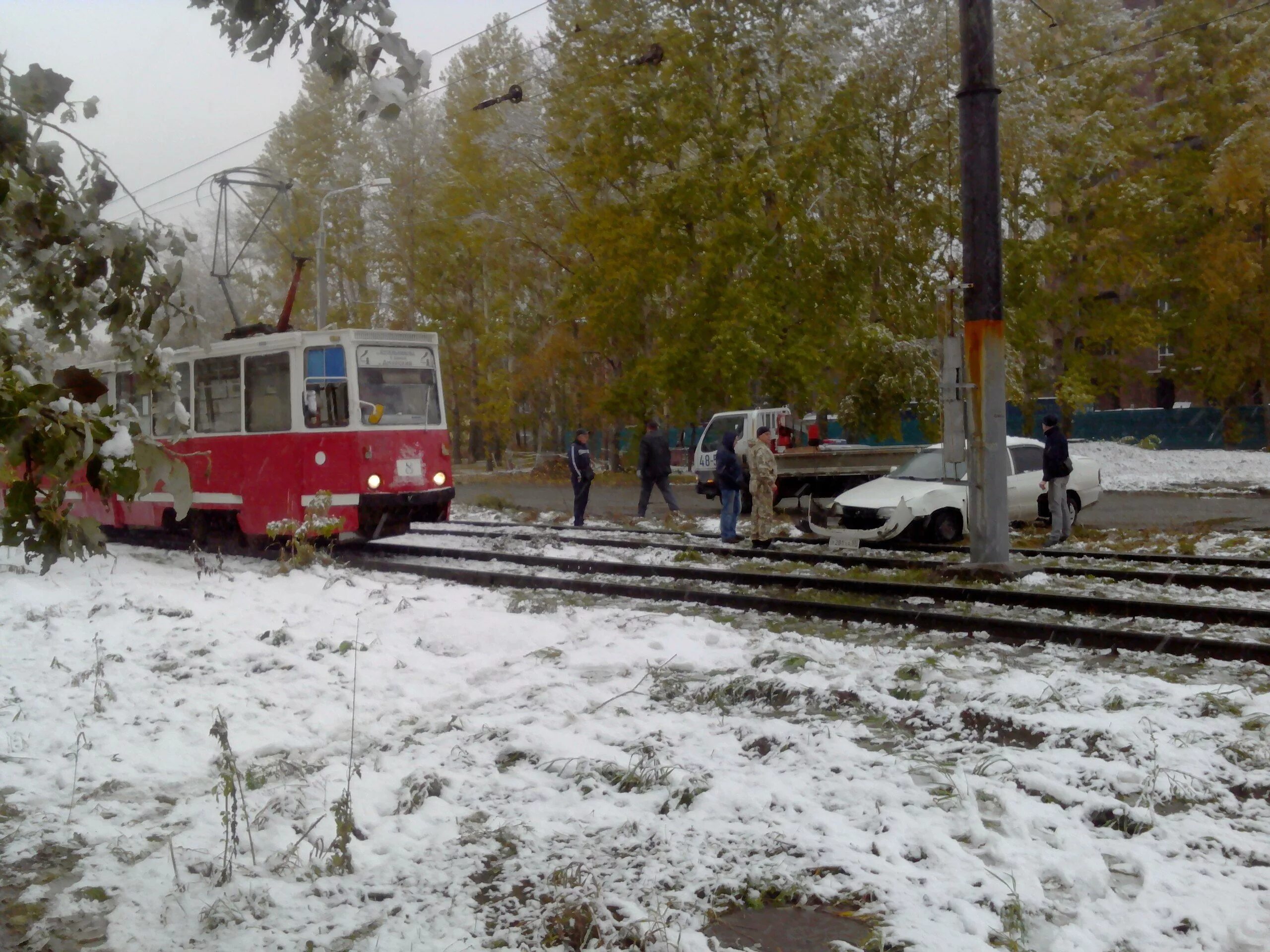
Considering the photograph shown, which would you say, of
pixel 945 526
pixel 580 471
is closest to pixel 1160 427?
pixel 580 471

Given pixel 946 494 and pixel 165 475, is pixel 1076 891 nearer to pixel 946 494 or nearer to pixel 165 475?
pixel 165 475

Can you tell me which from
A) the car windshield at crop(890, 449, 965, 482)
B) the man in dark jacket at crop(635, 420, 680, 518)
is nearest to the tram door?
the man in dark jacket at crop(635, 420, 680, 518)

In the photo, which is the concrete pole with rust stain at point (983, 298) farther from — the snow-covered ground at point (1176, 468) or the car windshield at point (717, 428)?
the snow-covered ground at point (1176, 468)

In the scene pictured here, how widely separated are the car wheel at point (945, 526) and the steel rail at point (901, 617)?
517 cm

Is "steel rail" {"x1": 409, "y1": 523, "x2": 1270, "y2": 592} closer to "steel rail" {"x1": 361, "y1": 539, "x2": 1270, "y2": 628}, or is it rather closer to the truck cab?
"steel rail" {"x1": 361, "y1": 539, "x2": 1270, "y2": 628}

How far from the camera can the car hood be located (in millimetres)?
15977

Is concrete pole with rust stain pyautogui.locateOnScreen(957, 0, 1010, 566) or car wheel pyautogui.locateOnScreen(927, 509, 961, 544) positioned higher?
concrete pole with rust stain pyautogui.locateOnScreen(957, 0, 1010, 566)

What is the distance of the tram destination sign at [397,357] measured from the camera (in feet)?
50.7

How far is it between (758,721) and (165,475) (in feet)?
13.1

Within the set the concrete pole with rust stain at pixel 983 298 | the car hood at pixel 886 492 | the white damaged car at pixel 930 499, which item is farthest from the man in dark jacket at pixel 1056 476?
the concrete pole with rust stain at pixel 983 298

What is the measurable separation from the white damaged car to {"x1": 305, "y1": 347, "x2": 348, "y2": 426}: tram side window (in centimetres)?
666

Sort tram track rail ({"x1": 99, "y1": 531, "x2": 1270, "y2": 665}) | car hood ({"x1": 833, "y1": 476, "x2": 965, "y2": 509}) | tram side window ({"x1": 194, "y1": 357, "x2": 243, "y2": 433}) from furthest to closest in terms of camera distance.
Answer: tram side window ({"x1": 194, "y1": 357, "x2": 243, "y2": 433}) → car hood ({"x1": 833, "y1": 476, "x2": 965, "y2": 509}) → tram track rail ({"x1": 99, "y1": 531, "x2": 1270, "y2": 665})

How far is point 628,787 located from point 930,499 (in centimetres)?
1097

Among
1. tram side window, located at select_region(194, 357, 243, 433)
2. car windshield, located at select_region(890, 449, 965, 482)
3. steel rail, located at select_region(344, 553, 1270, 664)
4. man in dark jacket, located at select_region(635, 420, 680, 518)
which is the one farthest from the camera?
man in dark jacket, located at select_region(635, 420, 680, 518)
